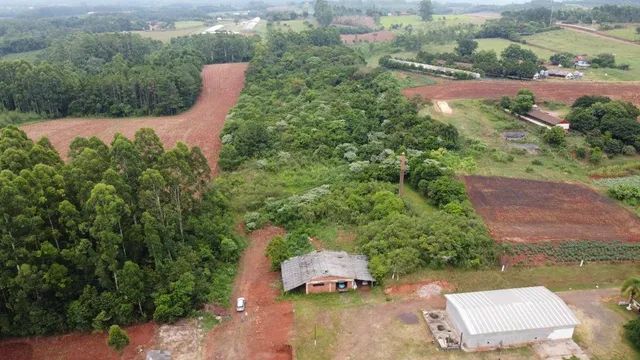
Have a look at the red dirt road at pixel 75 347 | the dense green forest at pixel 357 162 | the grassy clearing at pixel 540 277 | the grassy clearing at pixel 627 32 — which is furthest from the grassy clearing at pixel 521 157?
the grassy clearing at pixel 627 32

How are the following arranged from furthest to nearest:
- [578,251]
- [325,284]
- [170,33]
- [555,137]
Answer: [170,33]
[555,137]
[578,251]
[325,284]

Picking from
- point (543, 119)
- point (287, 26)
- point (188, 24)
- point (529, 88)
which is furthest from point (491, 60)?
point (188, 24)

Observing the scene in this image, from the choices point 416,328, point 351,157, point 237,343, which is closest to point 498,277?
point 416,328

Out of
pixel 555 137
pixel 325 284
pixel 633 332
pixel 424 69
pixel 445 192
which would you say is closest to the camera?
pixel 633 332

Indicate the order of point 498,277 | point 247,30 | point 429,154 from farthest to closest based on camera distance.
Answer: point 247,30 < point 429,154 < point 498,277

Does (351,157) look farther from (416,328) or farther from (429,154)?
(416,328)

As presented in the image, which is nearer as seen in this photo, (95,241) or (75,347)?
(75,347)

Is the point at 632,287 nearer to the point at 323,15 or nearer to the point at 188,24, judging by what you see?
the point at 323,15
